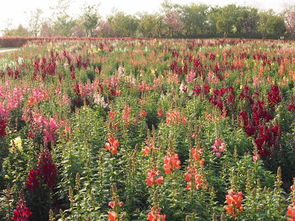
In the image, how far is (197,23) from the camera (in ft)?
141

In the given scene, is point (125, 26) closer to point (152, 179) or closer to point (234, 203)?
point (152, 179)

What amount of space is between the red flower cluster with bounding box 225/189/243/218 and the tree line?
112ft

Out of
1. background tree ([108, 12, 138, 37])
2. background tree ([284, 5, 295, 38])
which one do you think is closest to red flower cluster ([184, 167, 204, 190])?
background tree ([284, 5, 295, 38])

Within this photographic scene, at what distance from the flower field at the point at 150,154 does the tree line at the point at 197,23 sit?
28.2m

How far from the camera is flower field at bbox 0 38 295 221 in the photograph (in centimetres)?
355

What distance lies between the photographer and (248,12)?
39.3 metres

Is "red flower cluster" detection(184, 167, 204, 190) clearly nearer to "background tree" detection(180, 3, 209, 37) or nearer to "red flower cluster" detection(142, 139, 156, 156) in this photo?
"red flower cluster" detection(142, 139, 156, 156)

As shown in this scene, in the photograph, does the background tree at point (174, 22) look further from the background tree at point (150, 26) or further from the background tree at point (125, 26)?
the background tree at point (125, 26)

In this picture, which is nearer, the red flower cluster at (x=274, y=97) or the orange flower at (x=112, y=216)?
the orange flower at (x=112, y=216)

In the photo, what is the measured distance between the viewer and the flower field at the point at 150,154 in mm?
3553

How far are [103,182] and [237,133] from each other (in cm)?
254

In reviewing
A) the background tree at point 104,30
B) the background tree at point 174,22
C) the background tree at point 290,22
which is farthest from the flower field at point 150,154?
the background tree at point 104,30

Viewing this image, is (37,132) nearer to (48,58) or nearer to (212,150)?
(212,150)

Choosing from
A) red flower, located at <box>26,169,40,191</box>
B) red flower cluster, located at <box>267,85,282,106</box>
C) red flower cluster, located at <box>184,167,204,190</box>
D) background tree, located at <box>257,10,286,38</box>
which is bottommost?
red flower, located at <box>26,169,40,191</box>
